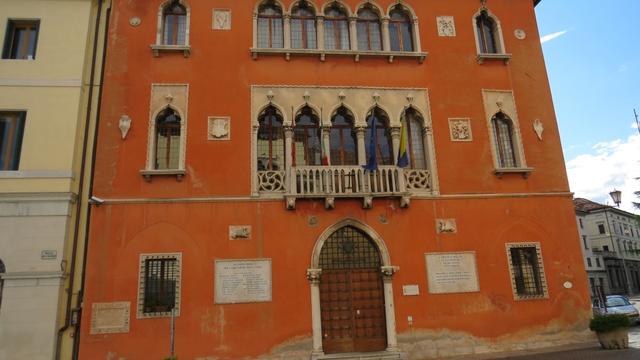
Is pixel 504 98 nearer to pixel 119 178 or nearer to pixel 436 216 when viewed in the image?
pixel 436 216

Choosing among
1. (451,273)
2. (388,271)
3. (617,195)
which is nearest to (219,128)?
(388,271)

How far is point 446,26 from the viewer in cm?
1562

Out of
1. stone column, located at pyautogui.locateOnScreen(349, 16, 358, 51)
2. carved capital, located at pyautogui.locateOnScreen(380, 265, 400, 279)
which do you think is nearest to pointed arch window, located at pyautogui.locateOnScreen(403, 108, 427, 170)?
stone column, located at pyautogui.locateOnScreen(349, 16, 358, 51)

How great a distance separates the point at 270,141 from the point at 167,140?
3.17m

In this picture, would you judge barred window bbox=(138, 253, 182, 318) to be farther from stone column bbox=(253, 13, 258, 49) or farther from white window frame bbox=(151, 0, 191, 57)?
stone column bbox=(253, 13, 258, 49)

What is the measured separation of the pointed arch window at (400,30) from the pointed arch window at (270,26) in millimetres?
3839

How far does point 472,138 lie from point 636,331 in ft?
34.0

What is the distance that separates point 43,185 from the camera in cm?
1253

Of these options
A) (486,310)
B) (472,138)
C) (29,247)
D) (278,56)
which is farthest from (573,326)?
(29,247)

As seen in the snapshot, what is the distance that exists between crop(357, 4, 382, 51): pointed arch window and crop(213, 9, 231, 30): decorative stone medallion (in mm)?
4389

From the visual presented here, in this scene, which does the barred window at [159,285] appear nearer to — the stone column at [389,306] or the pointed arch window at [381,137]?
the stone column at [389,306]

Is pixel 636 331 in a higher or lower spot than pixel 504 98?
lower

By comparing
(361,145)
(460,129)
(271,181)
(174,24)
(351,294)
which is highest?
(174,24)

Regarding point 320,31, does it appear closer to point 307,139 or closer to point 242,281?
point 307,139
